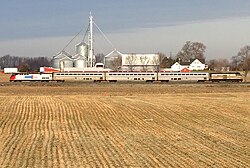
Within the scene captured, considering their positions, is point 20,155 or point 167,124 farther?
point 167,124

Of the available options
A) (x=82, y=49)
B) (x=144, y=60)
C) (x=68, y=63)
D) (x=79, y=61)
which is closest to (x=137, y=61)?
(x=144, y=60)

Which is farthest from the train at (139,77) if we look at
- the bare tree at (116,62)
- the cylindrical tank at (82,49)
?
the cylindrical tank at (82,49)

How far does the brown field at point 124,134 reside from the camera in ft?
44.4

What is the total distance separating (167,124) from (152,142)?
19.0 feet

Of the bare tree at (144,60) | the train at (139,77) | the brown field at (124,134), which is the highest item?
the bare tree at (144,60)

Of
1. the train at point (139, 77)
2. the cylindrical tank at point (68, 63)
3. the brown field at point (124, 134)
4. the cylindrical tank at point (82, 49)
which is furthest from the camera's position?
the cylindrical tank at point (82, 49)

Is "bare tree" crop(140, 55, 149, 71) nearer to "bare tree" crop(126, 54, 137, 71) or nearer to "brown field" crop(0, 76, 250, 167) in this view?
"bare tree" crop(126, 54, 137, 71)

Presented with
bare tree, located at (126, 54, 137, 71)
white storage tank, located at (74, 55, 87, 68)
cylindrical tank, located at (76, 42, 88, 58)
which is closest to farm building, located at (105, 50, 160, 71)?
bare tree, located at (126, 54, 137, 71)

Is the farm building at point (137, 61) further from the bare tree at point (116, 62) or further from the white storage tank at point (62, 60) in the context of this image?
the white storage tank at point (62, 60)

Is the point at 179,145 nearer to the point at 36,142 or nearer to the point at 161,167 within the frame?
the point at 161,167

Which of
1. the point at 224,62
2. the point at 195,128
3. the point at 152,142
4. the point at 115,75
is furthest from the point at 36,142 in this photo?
the point at 224,62

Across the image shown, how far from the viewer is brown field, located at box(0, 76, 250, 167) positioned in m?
13.5

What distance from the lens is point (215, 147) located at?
16250 millimetres

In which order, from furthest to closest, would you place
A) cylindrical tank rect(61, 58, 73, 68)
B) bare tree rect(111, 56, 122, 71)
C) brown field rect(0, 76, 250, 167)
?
cylindrical tank rect(61, 58, 73, 68)
bare tree rect(111, 56, 122, 71)
brown field rect(0, 76, 250, 167)
